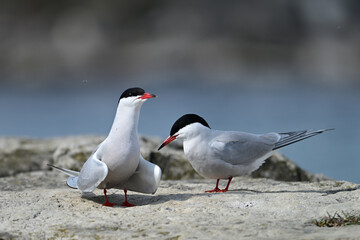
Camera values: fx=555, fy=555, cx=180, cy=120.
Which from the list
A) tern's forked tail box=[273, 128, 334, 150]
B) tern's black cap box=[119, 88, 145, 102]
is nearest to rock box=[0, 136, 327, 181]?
tern's forked tail box=[273, 128, 334, 150]

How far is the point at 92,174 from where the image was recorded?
4.48 metres

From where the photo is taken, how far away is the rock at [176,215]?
A: 3617mm

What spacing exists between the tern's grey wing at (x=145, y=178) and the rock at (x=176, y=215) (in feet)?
0.43

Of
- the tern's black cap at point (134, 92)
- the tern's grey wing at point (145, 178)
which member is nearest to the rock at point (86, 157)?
the tern's grey wing at point (145, 178)

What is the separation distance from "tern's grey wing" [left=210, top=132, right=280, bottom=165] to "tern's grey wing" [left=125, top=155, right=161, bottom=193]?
66cm

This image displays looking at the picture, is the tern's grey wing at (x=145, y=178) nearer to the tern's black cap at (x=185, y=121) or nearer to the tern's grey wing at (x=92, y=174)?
the tern's grey wing at (x=92, y=174)

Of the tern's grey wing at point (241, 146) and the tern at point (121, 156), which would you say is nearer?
the tern at point (121, 156)

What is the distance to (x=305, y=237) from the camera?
332cm

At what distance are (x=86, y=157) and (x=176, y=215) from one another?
12.9 feet

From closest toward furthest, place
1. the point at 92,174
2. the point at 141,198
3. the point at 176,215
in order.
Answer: the point at 176,215 → the point at 92,174 → the point at 141,198

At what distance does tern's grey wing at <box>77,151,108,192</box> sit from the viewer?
14.6 ft

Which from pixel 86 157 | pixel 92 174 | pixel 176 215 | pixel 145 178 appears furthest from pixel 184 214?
pixel 86 157

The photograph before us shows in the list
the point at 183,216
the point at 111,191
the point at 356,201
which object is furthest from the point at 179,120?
the point at 356,201

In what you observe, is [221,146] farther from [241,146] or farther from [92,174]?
[92,174]
